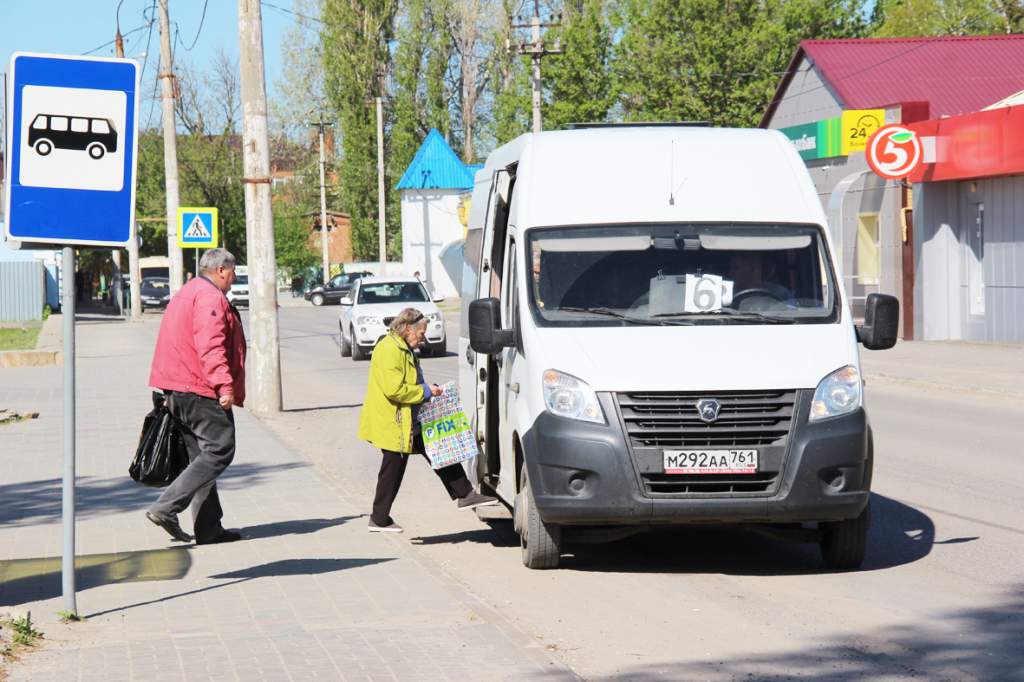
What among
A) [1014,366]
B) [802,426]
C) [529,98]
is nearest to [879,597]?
[802,426]

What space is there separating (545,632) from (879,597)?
72.0 inches

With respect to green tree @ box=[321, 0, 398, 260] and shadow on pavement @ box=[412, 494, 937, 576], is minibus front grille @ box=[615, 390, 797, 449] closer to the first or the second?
shadow on pavement @ box=[412, 494, 937, 576]

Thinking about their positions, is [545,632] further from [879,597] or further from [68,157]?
[68,157]

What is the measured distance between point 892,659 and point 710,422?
1782 mm

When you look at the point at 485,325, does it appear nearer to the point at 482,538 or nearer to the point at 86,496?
the point at 482,538

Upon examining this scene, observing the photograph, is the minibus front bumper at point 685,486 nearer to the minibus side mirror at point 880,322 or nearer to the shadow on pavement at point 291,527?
the minibus side mirror at point 880,322

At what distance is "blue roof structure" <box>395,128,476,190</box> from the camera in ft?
247

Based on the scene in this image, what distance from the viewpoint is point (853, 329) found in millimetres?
8336

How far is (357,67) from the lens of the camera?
74188 mm

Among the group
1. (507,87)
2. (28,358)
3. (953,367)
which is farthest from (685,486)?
(507,87)

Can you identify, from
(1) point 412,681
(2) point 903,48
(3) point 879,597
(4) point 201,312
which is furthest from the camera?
(2) point 903,48

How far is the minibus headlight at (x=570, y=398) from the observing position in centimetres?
772

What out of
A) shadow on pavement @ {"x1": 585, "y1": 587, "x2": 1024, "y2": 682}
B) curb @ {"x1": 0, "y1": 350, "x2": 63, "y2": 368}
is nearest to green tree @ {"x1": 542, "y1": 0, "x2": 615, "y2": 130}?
curb @ {"x1": 0, "y1": 350, "x2": 63, "y2": 368}

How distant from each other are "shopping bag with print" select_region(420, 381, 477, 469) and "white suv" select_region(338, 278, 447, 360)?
689 inches
